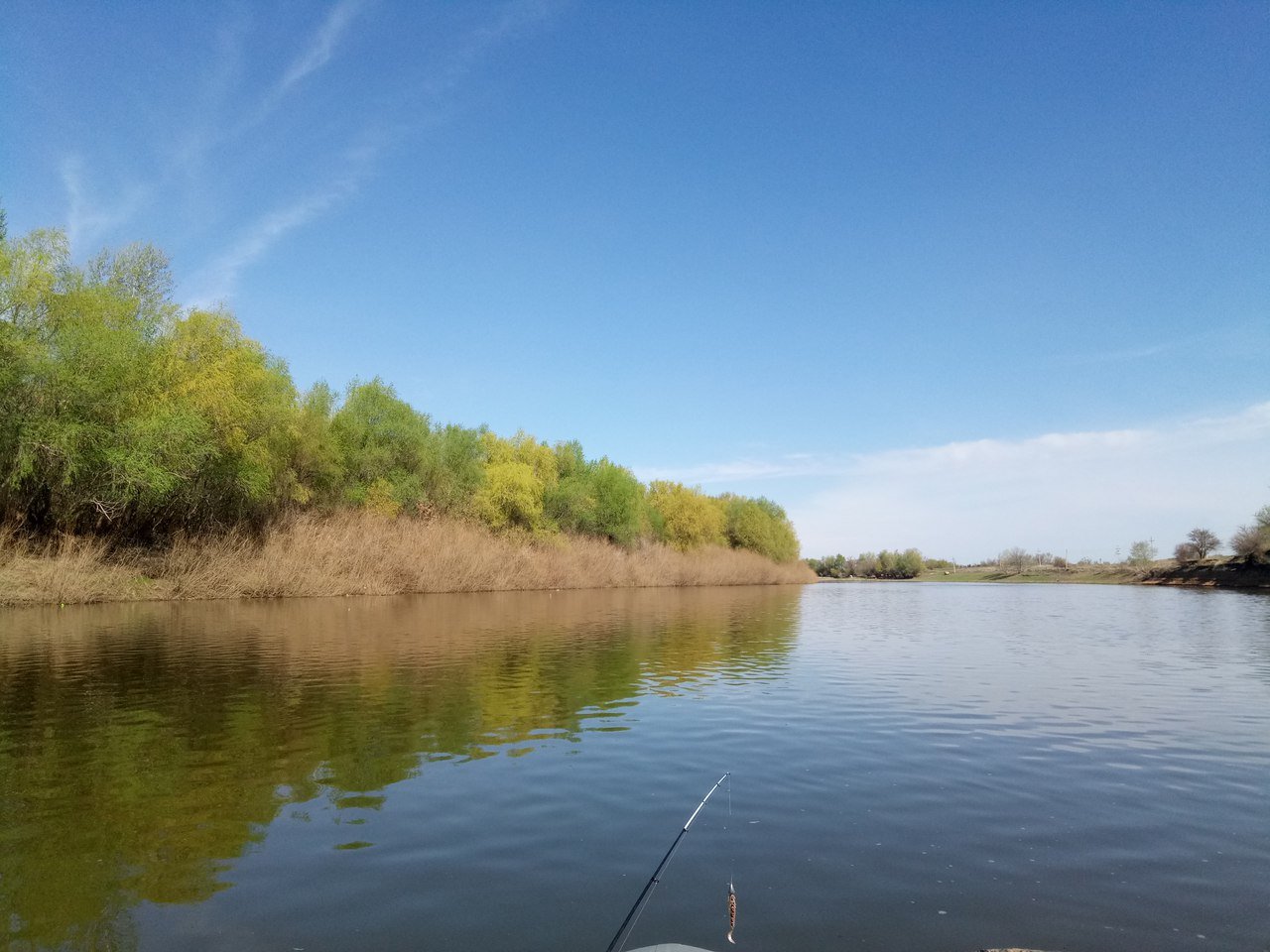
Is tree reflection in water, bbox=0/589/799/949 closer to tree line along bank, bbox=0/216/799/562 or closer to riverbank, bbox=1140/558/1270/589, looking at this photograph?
tree line along bank, bbox=0/216/799/562

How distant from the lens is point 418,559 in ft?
165

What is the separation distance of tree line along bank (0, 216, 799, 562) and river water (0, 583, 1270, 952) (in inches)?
716

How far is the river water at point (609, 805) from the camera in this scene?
5.54 m

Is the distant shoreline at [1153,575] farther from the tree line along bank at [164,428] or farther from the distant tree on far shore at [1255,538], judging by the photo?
the tree line along bank at [164,428]

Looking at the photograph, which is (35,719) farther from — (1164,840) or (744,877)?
(1164,840)

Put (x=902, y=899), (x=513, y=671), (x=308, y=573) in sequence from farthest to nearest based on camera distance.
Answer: (x=308, y=573) < (x=513, y=671) < (x=902, y=899)

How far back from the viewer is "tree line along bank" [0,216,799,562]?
32906 mm

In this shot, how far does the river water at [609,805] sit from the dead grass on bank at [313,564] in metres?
19.3

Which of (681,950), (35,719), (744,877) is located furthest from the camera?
(35,719)

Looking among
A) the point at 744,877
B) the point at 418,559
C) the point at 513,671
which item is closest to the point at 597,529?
the point at 418,559

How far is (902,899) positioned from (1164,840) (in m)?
3.43

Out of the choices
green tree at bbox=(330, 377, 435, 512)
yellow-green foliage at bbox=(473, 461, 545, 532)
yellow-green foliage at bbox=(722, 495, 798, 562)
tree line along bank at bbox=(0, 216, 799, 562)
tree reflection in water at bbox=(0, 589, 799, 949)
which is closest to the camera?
tree reflection in water at bbox=(0, 589, 799, 949)

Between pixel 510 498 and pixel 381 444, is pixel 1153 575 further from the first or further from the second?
pixel 381 444

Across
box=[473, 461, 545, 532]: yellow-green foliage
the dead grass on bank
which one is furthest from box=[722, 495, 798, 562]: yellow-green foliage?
box=[473, 461, 545, 532]: yellow-green foliage
